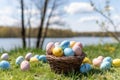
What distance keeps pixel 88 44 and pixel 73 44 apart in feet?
13.9

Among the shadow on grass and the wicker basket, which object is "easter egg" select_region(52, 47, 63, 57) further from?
the shadow on grass

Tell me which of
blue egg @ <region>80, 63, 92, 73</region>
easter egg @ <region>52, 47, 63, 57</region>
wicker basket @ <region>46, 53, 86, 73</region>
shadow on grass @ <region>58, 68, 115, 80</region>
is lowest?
shadow on grass @ <region>58, 68, 115, 80</region>

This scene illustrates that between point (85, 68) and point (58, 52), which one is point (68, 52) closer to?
point (58, 52)

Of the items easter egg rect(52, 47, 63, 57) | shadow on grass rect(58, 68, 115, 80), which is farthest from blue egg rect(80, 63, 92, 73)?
easter egg rect(52, 47, 63, 57)

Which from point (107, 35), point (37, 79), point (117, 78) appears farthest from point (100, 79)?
point (107, 35)

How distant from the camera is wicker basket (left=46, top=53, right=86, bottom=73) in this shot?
4.12m

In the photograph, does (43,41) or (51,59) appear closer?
(51,59)

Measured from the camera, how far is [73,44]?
446 cm

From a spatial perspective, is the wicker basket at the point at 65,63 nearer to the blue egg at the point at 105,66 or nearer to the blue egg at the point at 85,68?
the blue egg at the point at 85,68

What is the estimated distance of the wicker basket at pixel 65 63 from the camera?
4.12 m

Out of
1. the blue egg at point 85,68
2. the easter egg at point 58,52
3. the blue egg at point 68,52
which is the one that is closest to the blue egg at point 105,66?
the blue egg at point 85,68

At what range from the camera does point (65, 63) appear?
415 cm

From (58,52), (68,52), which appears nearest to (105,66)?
(68,52)

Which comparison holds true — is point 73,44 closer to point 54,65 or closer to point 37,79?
point 54,65
